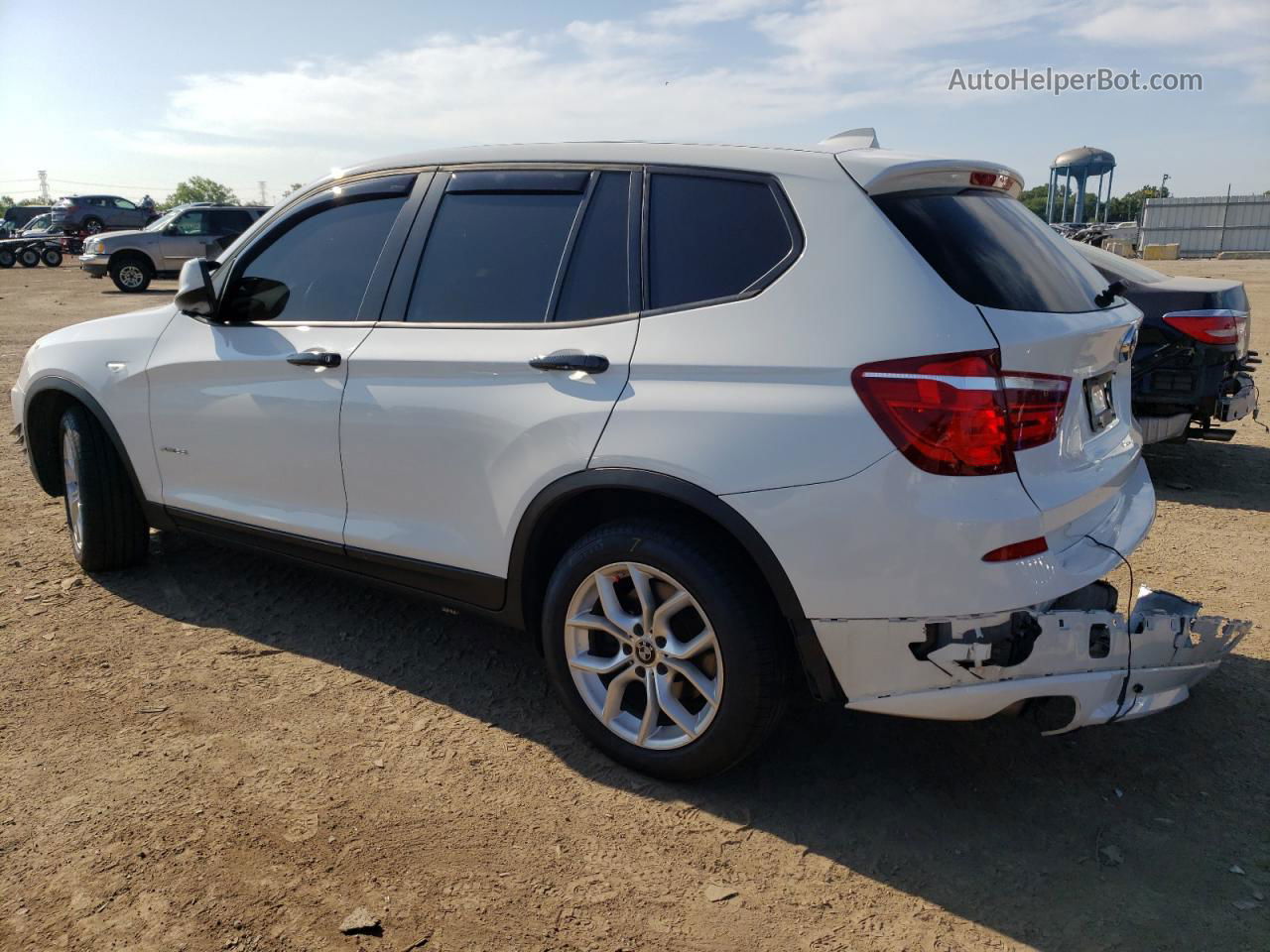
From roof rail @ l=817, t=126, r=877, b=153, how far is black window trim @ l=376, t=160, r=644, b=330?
0.62 meters

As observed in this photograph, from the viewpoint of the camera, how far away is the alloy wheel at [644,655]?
2895 mm

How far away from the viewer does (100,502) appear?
454cm

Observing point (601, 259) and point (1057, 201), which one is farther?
point (1057, 201)

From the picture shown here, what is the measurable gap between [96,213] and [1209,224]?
155ft

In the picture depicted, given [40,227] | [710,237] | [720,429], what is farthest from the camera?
[40,227]

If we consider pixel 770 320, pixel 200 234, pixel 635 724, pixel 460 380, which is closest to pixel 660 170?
pixel 770 320

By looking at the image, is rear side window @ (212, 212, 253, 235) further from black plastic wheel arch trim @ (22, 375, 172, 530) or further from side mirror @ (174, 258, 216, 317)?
side mirror @ (174, 258, 216, 317)

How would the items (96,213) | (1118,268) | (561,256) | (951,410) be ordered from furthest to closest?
(96,213) → (1118,268) → (561,256) → (951,410)

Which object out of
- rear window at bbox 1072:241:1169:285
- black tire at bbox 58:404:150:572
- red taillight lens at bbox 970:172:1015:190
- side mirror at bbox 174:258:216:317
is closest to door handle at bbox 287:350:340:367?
side mirror at bbox 174:258:216:317

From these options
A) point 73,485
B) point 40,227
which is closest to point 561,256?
point 73,485

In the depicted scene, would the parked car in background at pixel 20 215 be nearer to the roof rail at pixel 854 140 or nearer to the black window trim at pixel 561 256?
the black window trim at pixel 561 256

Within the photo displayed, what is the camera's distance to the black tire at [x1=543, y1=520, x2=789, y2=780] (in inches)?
109

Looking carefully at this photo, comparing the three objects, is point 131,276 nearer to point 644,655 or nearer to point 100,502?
point 100,502

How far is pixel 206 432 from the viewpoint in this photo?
4043 mm
